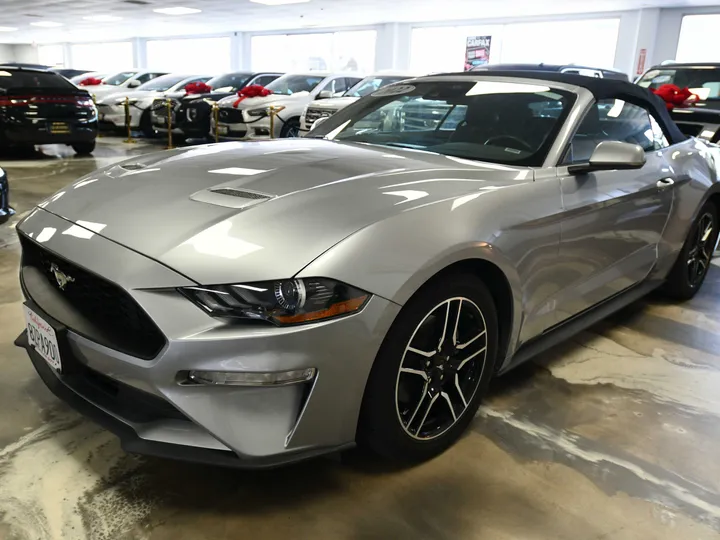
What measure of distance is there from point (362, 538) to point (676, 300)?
9.79 ft

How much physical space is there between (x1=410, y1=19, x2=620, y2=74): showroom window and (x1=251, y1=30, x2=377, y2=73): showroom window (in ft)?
6.73

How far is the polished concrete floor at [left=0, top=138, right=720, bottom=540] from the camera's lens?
177cm

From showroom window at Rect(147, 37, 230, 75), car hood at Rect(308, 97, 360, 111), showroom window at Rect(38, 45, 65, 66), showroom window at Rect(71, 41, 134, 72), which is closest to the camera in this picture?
car hood at Rect(308, 97, 360, 111)

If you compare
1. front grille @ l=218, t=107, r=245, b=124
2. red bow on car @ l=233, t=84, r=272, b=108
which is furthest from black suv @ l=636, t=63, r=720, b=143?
front grille @ l=218, t=107, r=245, b=124

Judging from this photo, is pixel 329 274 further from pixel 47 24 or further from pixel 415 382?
pixel 47 24

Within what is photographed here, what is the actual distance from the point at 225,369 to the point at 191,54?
1087 inches

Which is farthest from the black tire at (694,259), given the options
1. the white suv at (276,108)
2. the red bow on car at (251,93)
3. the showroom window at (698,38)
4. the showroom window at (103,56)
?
the showroom window at (103,56)

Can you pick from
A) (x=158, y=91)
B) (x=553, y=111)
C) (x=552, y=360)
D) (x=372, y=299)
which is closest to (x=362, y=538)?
(x=372, y=299)

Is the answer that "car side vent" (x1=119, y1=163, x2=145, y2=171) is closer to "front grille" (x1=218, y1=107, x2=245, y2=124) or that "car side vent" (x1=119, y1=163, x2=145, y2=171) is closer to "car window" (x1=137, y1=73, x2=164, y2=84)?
"front grille" (x1=218, y1=107, x2=245, y2=124)

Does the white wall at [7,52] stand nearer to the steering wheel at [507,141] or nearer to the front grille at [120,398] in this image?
the steering wheel at [507,141]

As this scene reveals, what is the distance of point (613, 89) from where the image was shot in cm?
278

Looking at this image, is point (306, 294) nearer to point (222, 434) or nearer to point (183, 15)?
point (222, 434)

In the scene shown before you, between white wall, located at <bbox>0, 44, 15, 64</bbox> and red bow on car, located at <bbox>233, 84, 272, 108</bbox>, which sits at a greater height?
white wall, located at <bbox>0, 44, 15, 64</bbox>

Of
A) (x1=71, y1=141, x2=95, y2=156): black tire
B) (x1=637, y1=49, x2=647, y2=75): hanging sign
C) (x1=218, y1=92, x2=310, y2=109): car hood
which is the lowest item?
(x1=71, y1=141, x2=95, y2=156): black tire
